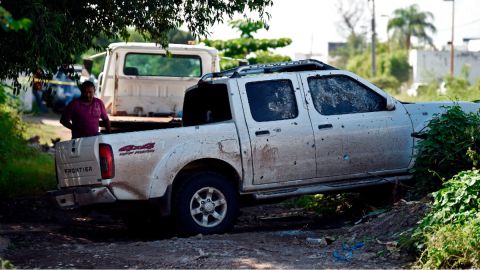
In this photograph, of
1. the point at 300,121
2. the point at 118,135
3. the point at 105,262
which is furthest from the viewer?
the point at 300,121

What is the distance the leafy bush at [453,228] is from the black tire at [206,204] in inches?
96.7

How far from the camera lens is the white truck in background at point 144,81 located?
53.7ft

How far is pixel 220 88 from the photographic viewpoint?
10859 mm

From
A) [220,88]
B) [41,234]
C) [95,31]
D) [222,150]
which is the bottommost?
[41,234]

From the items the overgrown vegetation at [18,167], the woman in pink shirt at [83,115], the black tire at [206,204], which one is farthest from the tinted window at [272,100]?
the overgrown vegetation at [18,167]

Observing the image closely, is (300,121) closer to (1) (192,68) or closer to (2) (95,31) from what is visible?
(2) (95,31)

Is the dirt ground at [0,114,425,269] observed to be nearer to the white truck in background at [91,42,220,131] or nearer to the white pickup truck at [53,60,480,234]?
the white pickup truck at [53,60,480,234]

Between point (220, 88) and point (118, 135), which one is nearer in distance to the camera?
point (118, 135)

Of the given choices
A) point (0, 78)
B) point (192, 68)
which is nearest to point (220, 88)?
point (0, 78)

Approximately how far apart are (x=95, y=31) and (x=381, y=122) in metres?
3.64

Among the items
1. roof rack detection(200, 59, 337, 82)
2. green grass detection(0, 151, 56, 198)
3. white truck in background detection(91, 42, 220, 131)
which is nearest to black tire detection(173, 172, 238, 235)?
roof rack detection(200, 59, 337, 82)

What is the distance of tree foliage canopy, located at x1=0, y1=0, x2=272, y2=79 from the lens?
9336mm

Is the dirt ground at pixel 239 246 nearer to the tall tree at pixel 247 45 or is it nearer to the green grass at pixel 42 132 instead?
the green grass at pixel 42 132

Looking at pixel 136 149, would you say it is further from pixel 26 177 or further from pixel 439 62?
pixel 439 62
